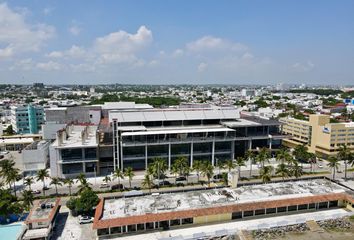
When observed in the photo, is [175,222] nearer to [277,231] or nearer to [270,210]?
[277,231]

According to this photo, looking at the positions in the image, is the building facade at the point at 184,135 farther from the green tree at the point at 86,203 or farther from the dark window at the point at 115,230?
the dark window at the point at 115,230

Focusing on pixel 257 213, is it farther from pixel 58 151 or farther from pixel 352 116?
pixel 352 116

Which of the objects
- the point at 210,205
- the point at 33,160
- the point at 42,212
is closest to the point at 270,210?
the point at 210,205

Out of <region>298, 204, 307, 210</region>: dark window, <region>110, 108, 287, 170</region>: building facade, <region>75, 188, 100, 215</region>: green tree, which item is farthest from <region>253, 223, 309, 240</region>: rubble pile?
<region>110, 108, 287, 170</region>: building facade

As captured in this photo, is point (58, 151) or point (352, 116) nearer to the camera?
point (58, 151)

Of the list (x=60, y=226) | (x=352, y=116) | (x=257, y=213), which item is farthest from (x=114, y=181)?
(x=352, y=116)

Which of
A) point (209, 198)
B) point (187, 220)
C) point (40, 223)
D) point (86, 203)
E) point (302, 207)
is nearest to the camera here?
point (40, 223)
